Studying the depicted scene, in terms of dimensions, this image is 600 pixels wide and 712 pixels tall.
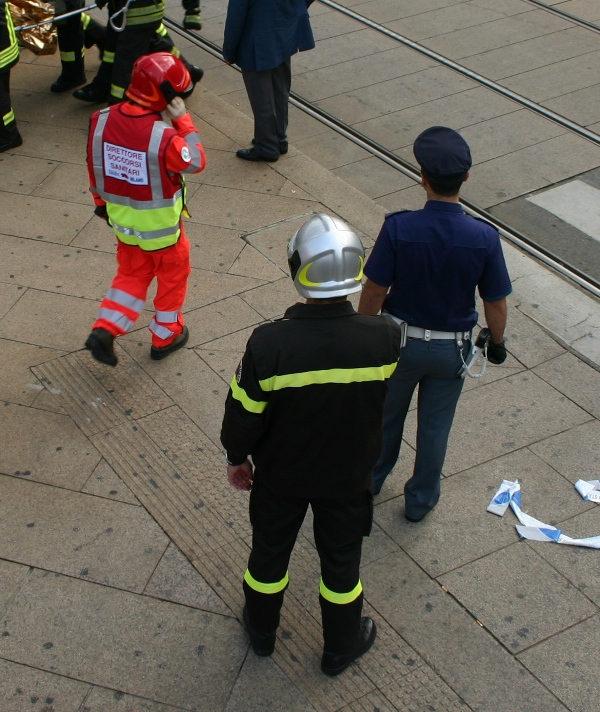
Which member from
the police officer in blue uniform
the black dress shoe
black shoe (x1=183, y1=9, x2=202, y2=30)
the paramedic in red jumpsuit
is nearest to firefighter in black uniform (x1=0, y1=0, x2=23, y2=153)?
the black dress shoe

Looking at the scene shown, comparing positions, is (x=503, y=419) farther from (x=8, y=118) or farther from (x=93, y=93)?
(x=93, y=93)

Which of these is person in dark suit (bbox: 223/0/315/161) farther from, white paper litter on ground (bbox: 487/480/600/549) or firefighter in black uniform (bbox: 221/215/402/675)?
firefighter in black uniform (bbox: 221/215/402/675)

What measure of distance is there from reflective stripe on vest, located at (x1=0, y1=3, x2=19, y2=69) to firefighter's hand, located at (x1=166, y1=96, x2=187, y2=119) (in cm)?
298

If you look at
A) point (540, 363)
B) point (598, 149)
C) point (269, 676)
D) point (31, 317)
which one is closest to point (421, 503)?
point (269, 676)

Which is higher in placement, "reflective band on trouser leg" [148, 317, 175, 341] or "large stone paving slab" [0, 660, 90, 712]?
"large stone paving slab" [0, 660, 90, 712]

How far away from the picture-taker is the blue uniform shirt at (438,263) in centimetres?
385

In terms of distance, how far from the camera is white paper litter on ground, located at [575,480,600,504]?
479 centimetres

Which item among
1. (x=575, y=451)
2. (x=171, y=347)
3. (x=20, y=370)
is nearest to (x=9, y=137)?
(x=20, y=370)

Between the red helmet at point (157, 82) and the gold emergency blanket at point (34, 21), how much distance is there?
13.9ft

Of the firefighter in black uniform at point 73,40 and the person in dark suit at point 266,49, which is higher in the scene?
the person in dark suit at point 266,49

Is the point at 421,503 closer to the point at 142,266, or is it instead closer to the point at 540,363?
the point at 540,363

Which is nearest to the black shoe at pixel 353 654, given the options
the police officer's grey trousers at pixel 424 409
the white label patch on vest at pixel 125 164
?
the police officer's grey trousers at pixel 424 409

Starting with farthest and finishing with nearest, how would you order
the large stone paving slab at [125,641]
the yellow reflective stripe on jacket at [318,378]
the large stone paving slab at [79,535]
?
the large stone paving slab at [79,535]
the large stone paving slab at [125,641]
the yellow reflective stripe on jacket at [318,378]

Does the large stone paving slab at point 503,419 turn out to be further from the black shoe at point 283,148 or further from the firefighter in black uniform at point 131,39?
the firefighter in black uniform at point 131,39
